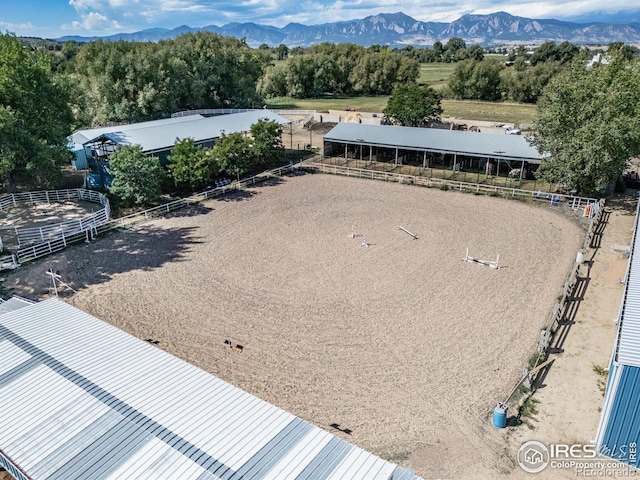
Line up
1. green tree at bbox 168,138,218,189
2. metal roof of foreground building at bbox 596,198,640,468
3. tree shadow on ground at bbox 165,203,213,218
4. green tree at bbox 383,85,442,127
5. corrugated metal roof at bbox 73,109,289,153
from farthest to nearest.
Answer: green tree at bbox 383,85,442,127 < corrugated metal roof at bbox 73,109,289,153 < green tree at bbox 168,138,218,189 < tree shadow on ground at bbox 165,203,213,218 < metal roof of foreground building at bbox 596,198,640,468

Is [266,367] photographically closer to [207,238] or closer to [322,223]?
[207,238]

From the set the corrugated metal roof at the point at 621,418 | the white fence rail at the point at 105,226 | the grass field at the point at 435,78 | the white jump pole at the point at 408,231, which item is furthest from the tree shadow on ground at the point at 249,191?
the grass field at the point at 435,78

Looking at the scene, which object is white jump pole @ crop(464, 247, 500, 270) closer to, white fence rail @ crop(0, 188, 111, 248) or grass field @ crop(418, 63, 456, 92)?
white fence rail @ crop(0, 188, 111, 248)

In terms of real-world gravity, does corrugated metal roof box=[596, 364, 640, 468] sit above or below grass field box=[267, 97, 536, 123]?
below

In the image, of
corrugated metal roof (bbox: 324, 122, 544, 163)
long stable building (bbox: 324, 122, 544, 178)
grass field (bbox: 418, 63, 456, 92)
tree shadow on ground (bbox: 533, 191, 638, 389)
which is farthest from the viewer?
grass field (bbox: 418, 63, 456, 92)

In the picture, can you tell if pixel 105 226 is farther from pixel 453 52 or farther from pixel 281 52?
pixel 281 52

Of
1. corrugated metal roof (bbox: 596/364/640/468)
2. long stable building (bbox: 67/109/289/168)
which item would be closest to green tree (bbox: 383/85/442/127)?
long stable building (bbox: 67/109/289/168)

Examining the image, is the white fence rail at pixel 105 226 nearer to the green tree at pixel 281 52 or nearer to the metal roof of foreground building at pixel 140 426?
the metal roof of foreground building at pixel 140 426

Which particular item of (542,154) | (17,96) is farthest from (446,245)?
(17,96)
